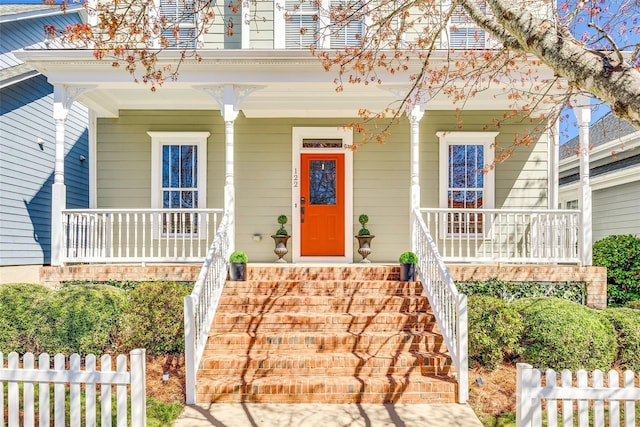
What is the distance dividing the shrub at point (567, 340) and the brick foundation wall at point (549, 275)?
4.85 feet

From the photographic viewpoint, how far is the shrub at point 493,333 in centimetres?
562

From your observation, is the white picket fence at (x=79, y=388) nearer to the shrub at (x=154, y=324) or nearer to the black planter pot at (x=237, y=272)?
the shrub at (x=154, y=324)

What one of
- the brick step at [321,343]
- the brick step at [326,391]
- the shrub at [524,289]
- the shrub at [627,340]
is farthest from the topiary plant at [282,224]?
the shrub at [627,340]

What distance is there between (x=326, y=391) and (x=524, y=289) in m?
3.95

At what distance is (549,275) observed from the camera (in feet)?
24.3

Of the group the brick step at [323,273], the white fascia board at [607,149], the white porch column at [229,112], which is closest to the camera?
the brick step at [323,273]

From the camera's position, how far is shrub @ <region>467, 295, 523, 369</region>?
5.62 meters

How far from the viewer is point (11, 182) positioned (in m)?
8.73

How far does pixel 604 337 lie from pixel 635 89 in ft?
12.9

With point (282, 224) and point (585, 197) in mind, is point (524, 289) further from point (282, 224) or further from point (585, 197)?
point (282, 224)

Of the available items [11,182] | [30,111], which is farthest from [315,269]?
[30,111]

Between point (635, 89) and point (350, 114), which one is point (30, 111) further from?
point (635, 89)

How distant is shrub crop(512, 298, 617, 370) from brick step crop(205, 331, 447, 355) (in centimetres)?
105

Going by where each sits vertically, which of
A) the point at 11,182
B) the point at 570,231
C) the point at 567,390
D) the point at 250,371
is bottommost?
the point at 250,371
